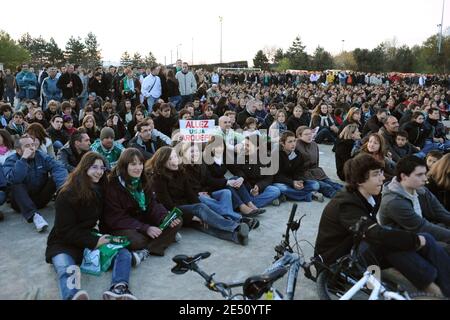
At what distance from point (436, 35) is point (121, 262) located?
7087 cm

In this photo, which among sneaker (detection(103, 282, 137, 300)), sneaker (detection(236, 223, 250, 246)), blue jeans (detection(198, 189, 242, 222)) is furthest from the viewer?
blue jeans (detection(198, 189, 242, 222))

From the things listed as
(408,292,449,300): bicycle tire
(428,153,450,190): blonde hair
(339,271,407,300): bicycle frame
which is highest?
(428,153,450,190): blonde hair

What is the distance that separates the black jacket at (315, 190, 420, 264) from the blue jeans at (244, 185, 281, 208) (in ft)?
9.13

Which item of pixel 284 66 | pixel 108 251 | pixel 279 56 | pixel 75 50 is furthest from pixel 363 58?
pixel 108 251

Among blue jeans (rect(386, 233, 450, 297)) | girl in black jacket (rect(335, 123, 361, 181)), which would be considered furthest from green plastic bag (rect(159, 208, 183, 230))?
girl in black jacket (rect(335, 123, 361, 181))

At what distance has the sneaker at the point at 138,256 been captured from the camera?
178 inches

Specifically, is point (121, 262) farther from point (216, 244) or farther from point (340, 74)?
point (340, 74)

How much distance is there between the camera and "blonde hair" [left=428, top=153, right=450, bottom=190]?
5.32 meters

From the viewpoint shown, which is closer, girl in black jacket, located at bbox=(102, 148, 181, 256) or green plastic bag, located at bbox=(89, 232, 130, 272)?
green plastic bag, located at bbox=(89, 232, 130, 272)

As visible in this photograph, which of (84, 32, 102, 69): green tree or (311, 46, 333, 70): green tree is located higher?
(84, 32, 102, 69): green tree

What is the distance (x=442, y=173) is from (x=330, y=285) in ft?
8.30

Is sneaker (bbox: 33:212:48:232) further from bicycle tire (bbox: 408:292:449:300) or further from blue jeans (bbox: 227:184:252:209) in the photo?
bicycle tire (bbox: 408:292:449:300)

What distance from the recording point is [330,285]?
3.86 m
